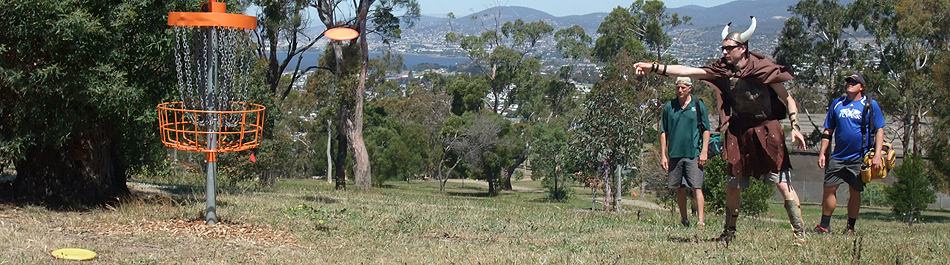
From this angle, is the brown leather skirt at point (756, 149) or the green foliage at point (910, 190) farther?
the green foliage at point (910, 190)

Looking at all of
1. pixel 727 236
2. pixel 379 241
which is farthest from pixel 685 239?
pixel 379 241

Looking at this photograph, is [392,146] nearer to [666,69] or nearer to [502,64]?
[502,64]

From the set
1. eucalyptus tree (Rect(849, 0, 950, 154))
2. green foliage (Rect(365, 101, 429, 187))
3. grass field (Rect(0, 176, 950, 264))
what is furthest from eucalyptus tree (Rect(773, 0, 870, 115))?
grass field (Rect(0, 176, 950, 264))

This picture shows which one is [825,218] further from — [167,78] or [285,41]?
[285,41]

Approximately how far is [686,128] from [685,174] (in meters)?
0.46

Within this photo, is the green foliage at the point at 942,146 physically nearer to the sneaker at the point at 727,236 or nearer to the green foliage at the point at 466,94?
the sneaker at the point at 727,236

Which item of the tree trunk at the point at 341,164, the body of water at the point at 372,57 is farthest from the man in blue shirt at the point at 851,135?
the body of water at the point at 372,57

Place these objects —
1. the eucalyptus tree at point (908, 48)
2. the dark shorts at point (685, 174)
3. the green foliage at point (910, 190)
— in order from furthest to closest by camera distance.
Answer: the eucalyptus tree at point (908, 48), the green foliage at point (910, 190), the dark shorts at point (685, 174)

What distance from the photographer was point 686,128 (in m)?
7.29

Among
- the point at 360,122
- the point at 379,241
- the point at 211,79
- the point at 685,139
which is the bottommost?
the point at 360,122

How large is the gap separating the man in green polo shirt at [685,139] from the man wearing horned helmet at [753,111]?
146 centimetres

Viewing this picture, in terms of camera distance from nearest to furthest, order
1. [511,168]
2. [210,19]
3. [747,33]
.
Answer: [747,33], [210,19], [511,168]

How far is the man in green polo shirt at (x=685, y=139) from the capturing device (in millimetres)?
7273

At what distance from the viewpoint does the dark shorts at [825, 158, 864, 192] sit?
649 centimetres
